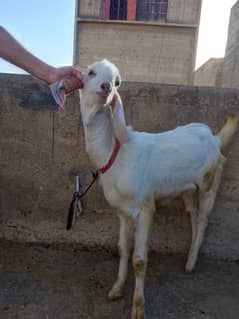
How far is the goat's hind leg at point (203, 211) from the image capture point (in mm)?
2154

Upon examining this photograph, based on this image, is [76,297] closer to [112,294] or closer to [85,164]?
[112,294]

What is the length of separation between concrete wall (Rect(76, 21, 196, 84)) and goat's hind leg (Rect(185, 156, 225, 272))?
4.68 meters

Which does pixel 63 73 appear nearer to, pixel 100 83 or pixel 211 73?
pixel 100 83

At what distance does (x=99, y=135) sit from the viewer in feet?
5.33

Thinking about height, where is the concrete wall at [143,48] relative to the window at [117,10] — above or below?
below

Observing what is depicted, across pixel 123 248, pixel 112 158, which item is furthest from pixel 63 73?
pixel 123 248

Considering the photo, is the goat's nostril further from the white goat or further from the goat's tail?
the goat's tail

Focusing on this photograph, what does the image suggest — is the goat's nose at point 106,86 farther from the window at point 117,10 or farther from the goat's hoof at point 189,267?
the window at point 117,10

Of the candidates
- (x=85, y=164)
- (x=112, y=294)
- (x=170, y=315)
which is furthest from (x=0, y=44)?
(x=170, y=315)

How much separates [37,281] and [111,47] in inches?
218

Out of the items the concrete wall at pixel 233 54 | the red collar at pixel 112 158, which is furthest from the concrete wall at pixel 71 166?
the concrete wall at pixel 233 54

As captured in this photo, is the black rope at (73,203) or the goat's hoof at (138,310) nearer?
the goat's hoof at (138,310)

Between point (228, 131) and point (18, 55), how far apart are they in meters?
1.52

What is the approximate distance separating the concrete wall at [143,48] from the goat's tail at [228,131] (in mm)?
4497
